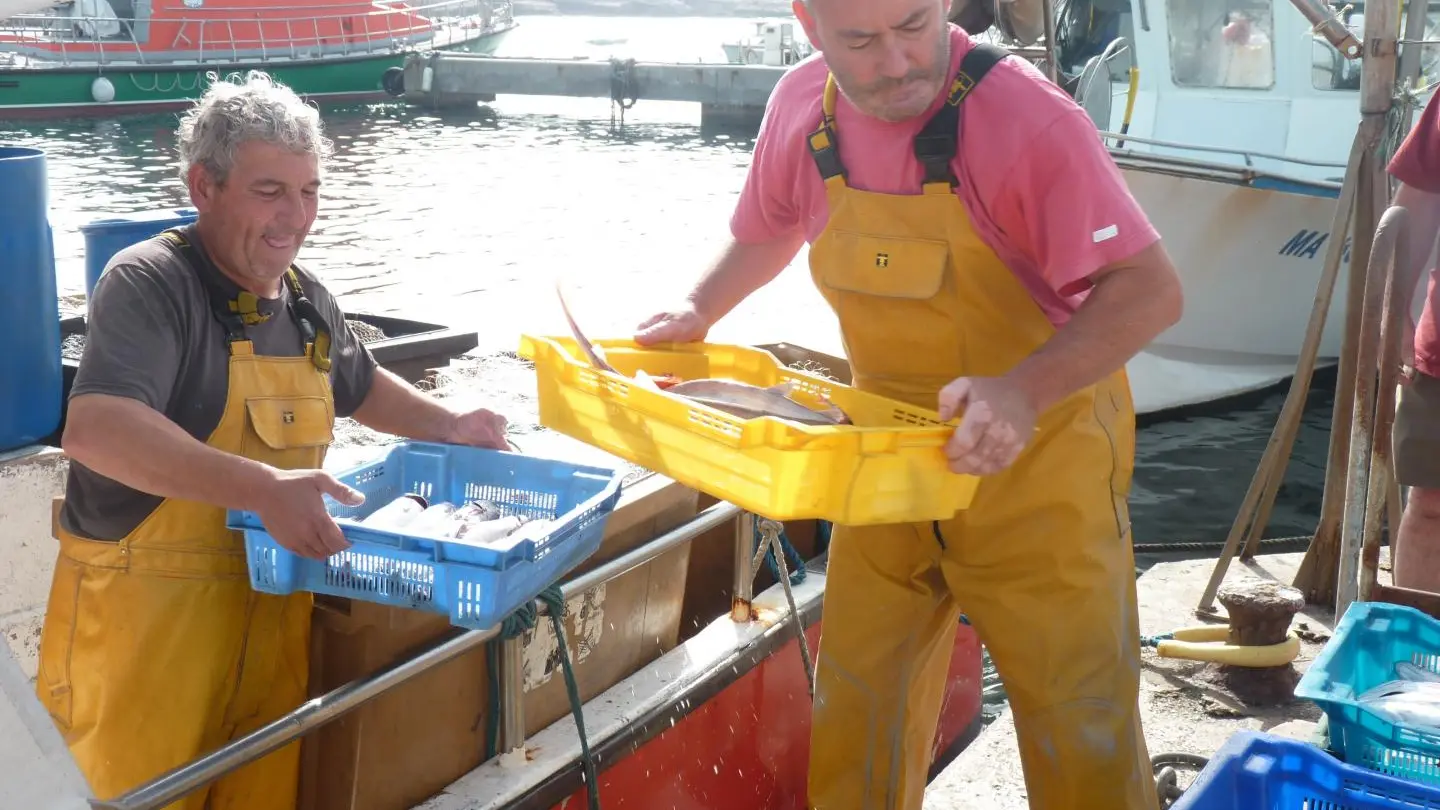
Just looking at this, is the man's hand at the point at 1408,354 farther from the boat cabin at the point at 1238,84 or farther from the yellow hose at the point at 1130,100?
the boat cabin at the point at 1238,84

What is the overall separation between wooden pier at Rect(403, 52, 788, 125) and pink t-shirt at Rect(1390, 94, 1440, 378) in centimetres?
3166

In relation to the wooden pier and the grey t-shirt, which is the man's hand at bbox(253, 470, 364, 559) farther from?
the wooden pier

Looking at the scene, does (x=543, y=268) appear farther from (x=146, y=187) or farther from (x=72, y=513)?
(x=72, y=513)

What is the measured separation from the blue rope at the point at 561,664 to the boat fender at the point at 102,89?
33166 millimetres

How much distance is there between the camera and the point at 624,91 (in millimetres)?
37000

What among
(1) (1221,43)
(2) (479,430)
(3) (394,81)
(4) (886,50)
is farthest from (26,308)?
(3) (394,81)

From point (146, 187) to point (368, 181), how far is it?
4115 mm

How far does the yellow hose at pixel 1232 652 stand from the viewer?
4508mm

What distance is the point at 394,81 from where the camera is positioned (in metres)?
37.6

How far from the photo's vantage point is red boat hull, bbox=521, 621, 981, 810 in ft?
12.7

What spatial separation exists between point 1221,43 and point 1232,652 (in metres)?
9.12

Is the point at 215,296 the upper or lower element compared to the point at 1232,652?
upper

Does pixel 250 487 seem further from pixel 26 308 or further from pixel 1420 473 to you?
pixel 1420 473

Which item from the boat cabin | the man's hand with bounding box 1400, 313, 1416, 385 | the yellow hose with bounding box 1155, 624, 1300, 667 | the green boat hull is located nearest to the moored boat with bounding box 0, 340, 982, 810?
the yellow hose with bounding box 1155, 624, 1300, 667
